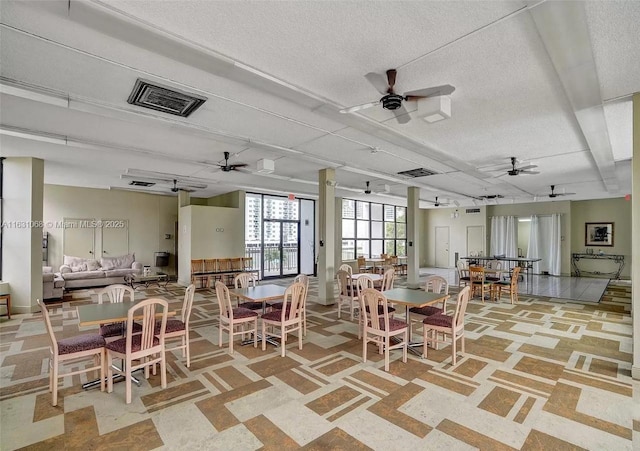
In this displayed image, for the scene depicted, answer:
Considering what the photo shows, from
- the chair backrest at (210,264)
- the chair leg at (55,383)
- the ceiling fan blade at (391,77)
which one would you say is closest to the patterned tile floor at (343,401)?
the chair leg at (55,383)

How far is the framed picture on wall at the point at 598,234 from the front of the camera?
1184 centimetres

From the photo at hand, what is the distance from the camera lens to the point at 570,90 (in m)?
3.19

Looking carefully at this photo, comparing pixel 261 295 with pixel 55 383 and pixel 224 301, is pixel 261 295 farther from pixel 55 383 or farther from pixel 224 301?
pixel 55 383

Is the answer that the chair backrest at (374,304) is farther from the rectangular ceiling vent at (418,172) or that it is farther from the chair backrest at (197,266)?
the chair backrest at (197,266)

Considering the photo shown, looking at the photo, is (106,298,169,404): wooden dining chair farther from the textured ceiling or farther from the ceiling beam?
the ceiling beam

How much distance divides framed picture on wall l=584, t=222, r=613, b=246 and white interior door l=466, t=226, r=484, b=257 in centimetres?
361

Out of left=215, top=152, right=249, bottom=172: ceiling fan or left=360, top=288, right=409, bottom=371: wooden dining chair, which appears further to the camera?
left=215, top=152, right=249, bottom=172: ceiling fan

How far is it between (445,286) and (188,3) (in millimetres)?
4605

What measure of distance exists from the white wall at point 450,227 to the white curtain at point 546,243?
1.99 meters

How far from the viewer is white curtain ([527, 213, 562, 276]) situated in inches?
492

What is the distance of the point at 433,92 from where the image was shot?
2949mm

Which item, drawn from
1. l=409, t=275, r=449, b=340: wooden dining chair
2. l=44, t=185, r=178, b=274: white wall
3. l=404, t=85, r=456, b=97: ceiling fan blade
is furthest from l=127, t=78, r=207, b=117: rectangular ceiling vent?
l=44, t=185, r=178, b=274: white wall

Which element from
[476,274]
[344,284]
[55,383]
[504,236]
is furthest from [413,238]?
[55,383]

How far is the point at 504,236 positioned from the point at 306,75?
44.5ft
